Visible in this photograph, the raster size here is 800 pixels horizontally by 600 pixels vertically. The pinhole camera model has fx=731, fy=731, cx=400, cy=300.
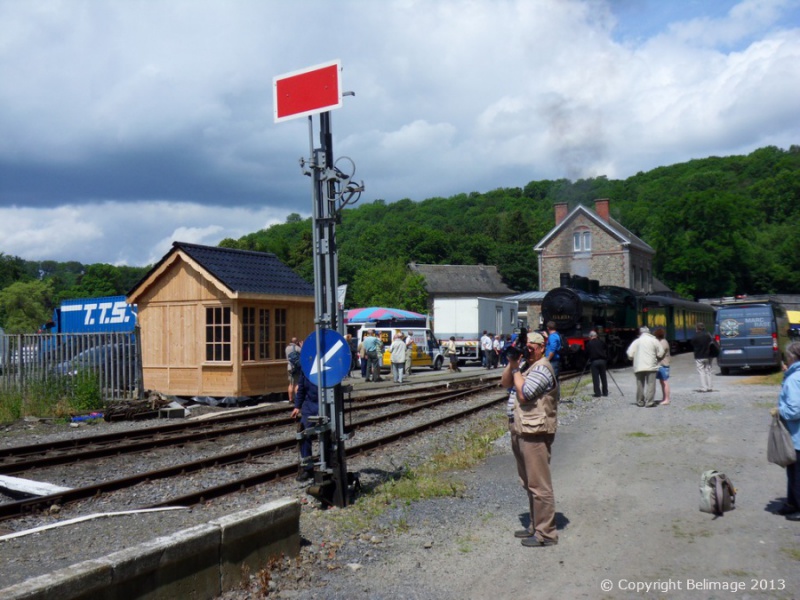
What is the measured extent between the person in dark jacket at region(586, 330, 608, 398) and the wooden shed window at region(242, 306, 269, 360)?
26.9 feet

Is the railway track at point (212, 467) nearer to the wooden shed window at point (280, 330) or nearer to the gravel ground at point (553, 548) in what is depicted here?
the gravel ground at point (553, 548)

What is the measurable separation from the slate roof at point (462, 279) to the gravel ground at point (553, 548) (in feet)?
213

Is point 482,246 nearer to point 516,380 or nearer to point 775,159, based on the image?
point 775,159

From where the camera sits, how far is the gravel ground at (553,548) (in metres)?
5.32

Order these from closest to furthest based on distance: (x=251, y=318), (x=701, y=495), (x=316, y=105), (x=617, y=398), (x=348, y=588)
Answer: (x=348, y=588)
(x=701, y=495)
(x=316, y=105)
(x=617, y=398)
(x=251, y=318)

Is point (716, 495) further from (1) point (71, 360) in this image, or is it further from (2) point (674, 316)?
(2) point (674, 316)

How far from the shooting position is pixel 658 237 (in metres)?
73.6

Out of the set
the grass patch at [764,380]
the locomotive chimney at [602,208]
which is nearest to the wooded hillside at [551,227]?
the locomotive chimney at [602,208]

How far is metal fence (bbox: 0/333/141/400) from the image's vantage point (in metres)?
17.9

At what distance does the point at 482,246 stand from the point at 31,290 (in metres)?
54.3

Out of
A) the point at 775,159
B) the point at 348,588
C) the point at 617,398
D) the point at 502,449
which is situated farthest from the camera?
the point at 775,159

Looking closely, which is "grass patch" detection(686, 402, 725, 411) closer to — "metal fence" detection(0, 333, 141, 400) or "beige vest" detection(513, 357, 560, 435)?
"beige vest" detection(513, 357, 560, 435)

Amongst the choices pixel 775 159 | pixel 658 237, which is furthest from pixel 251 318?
pixel 775 159

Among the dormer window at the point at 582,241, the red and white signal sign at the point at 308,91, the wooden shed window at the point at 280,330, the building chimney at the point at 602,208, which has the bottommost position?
the wooden shed window at the point at 280,330
